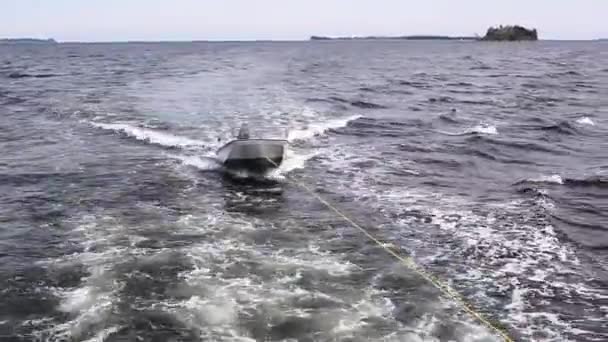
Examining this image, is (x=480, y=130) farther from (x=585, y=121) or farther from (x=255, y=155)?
(x=255, y=155)

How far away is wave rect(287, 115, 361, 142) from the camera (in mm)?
25377

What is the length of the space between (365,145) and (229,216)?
11060mm

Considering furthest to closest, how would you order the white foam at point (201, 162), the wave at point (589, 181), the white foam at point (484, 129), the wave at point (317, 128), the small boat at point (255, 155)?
the white foam at point (484, 129) < the wave at point (317, 128) < the white foam at point (201, 162) < the wave at point (589, 181) < the small boat at point (255, 155)

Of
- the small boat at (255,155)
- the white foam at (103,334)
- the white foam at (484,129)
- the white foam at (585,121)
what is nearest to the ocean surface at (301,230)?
the white foam at (103,334)

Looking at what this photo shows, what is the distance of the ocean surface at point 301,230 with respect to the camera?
9.32m

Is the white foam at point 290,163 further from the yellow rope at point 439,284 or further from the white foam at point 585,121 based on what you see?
the white foam at point 585,121

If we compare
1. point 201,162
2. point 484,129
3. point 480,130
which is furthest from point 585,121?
point 201,162

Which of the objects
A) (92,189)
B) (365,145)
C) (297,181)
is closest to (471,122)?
(365,145)

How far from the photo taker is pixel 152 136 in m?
24.6

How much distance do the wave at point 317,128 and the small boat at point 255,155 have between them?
6.18 m

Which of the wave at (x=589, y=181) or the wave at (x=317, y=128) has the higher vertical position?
the wave at (x=317, y=128)

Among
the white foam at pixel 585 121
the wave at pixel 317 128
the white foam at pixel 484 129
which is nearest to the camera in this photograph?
the wave at pixel 317 128

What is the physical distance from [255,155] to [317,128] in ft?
34.2

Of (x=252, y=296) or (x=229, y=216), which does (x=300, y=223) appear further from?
(x=252, y=296)
